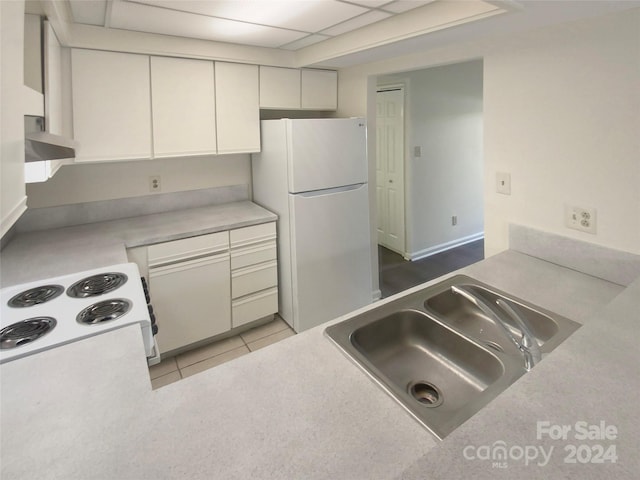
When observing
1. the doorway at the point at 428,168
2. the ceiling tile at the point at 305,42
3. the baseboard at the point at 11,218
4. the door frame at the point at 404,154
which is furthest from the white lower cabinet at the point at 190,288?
the door frame at the point at 404,154

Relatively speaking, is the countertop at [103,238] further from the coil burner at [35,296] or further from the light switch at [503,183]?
the light switch at [503,183]

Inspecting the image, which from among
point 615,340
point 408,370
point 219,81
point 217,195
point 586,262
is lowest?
point 408,370

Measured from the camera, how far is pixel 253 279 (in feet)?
9.16

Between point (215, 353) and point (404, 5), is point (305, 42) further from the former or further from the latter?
point (215, 353)

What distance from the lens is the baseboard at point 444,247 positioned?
435cm

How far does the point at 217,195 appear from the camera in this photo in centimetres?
310

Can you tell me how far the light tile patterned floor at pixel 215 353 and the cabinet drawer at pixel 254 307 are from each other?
0.13 metres

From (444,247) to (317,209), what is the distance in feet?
8.05

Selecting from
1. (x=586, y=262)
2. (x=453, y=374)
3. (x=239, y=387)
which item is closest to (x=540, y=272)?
(x=586, y=262)

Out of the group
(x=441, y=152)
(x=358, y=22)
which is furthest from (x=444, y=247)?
(x=358, y=22)

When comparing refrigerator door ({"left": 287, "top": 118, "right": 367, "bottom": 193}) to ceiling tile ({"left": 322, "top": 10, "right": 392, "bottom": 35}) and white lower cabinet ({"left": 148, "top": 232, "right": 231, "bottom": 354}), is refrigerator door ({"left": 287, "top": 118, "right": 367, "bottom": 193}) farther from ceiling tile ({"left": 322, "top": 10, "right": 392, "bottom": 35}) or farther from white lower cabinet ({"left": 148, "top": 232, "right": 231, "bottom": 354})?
white lower cabinet ({"left": 148, "top": 232, "right": 231, "bottom": 354})

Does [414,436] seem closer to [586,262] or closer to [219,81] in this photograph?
[586,262]

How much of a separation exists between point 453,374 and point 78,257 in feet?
6.30

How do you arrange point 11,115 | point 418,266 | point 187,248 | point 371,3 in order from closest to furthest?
1. point 11,115
2. point 371,3
3. point 187,248
4. point 418,266
